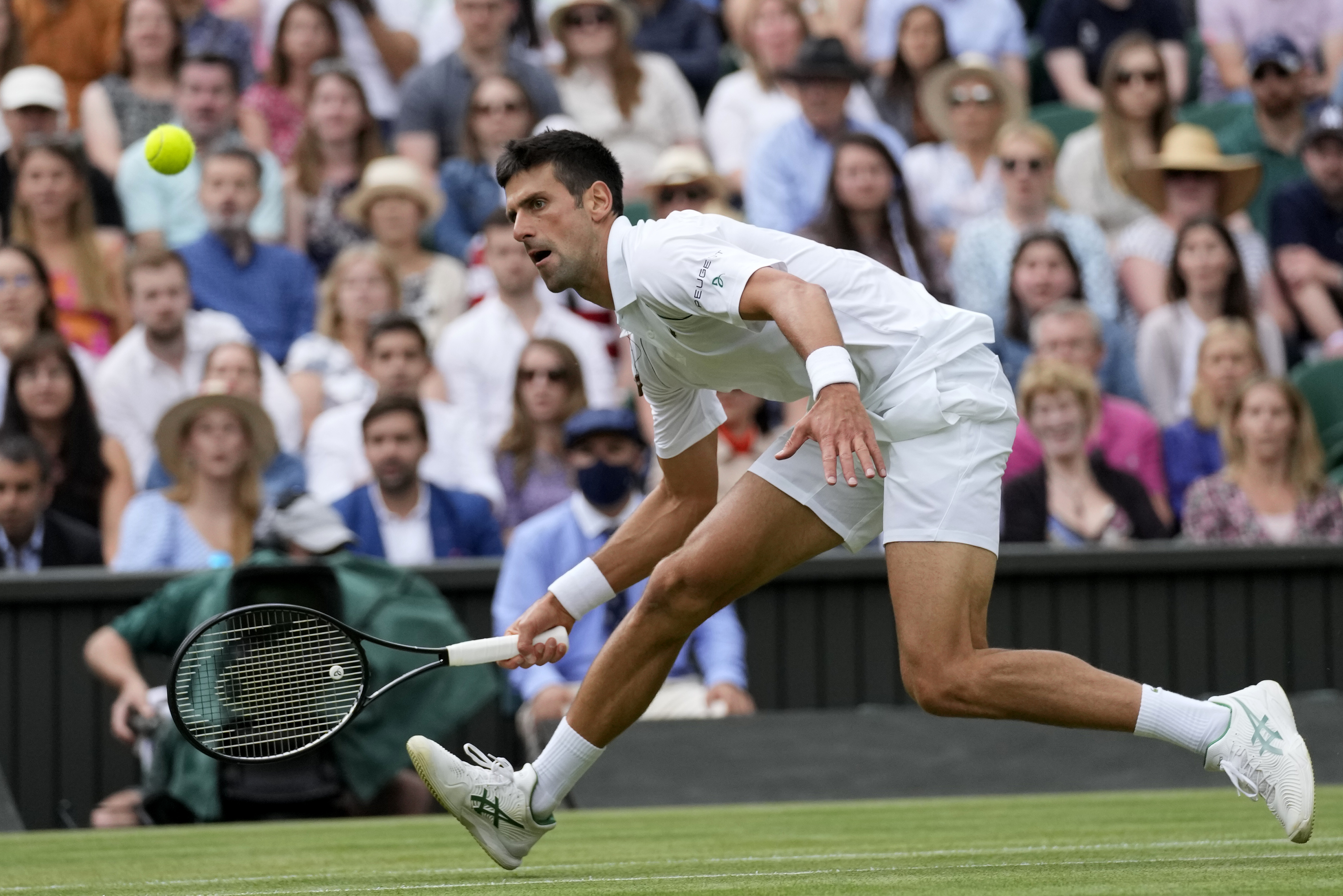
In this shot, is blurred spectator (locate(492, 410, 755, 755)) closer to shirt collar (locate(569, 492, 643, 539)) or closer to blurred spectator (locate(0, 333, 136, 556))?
shirt collar (locate(569, 492, 643, 539))

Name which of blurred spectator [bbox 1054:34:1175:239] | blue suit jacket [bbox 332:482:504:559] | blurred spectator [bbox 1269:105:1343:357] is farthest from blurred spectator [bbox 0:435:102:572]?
blurred spectator [bbox 1269:105:1343:357]

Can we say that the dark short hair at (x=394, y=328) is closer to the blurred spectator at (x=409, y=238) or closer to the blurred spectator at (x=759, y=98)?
the blurred spectator at (x=409, y=238)

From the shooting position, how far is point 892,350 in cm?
475

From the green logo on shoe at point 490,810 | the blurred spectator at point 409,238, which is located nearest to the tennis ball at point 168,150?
the green logo on shoe at point 490,810

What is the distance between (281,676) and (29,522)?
150 inches

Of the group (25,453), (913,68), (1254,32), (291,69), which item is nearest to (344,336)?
(25,453)

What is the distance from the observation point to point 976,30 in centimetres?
1216

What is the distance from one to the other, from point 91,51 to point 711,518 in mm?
7191

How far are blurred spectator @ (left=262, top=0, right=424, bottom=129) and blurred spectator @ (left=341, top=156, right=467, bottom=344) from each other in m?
1.36

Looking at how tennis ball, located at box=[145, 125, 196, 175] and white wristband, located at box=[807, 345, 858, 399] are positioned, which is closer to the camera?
white wristband, located at box=[807, 345, 858, 399]

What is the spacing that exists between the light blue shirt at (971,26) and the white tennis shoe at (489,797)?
800 cm

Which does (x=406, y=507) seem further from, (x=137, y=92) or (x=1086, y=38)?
(x=1086, y=38)

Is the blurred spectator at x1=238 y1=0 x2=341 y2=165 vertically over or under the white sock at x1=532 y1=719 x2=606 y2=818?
over

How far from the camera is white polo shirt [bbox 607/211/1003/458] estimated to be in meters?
4.49
